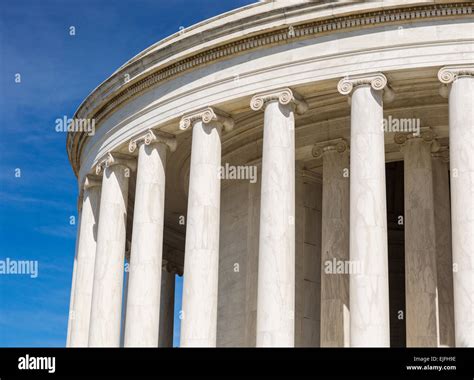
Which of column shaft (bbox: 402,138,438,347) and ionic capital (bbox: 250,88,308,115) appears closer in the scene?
ionic capital (bbox: 250,88,308,115)

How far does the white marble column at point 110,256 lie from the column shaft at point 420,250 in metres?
31.4

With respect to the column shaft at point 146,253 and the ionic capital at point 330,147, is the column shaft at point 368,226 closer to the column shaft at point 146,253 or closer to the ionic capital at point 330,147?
the ionic capital at point 330,147

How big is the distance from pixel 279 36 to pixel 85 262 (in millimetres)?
38947

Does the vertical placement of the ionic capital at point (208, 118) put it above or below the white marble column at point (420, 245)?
above

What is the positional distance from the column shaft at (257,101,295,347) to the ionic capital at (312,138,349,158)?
15.4 m

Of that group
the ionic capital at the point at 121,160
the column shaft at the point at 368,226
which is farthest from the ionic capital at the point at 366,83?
the ionic capital at the point at 121,160

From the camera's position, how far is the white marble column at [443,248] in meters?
91.6

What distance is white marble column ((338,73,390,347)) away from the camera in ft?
254

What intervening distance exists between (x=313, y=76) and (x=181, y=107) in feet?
52.4

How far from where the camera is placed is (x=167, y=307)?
465 ft

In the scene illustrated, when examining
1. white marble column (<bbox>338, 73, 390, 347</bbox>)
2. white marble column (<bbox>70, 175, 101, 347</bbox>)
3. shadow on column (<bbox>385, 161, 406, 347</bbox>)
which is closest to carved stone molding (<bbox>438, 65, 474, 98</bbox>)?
white marble column (<bbox>338, 73, 390, 347</bbox>)

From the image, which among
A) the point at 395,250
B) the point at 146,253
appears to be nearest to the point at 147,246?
the point at 146,253

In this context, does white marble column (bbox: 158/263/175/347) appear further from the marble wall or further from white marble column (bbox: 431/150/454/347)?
white marble column (bbox: 431/150/454/347)

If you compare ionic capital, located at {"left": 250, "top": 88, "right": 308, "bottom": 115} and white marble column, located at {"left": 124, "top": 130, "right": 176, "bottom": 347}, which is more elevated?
ionic capital, located at {"left": 250, "top": 88, "right": 308, "bottom": 115}
